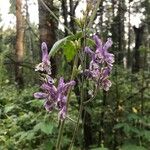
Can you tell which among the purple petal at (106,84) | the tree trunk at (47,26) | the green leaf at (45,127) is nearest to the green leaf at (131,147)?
the green leaf at (45,127)

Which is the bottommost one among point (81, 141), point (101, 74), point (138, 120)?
point (81, 141)

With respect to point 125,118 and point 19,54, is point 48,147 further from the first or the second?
point 19,54

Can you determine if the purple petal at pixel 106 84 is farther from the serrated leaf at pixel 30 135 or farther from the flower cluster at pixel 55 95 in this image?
the serrated leaf at pixel 30 135

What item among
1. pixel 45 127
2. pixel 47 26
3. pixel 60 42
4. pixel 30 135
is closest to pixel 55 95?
pixel 60 42

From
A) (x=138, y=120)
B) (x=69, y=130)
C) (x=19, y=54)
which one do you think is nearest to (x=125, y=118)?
(x=138, y=120)

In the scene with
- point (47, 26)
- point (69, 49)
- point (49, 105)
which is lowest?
point (49, 105)

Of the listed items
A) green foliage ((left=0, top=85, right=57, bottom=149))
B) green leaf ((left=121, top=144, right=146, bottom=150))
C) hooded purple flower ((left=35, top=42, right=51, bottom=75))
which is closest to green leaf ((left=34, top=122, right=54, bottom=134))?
green foliage ((left=0, top=85, right=57, bottom=149))

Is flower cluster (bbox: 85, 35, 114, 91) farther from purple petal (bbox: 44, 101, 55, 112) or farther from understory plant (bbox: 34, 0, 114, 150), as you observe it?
purple petal (bbox: 44, 101, 55, 112)

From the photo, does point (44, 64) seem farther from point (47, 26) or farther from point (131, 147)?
point (47, 26)
